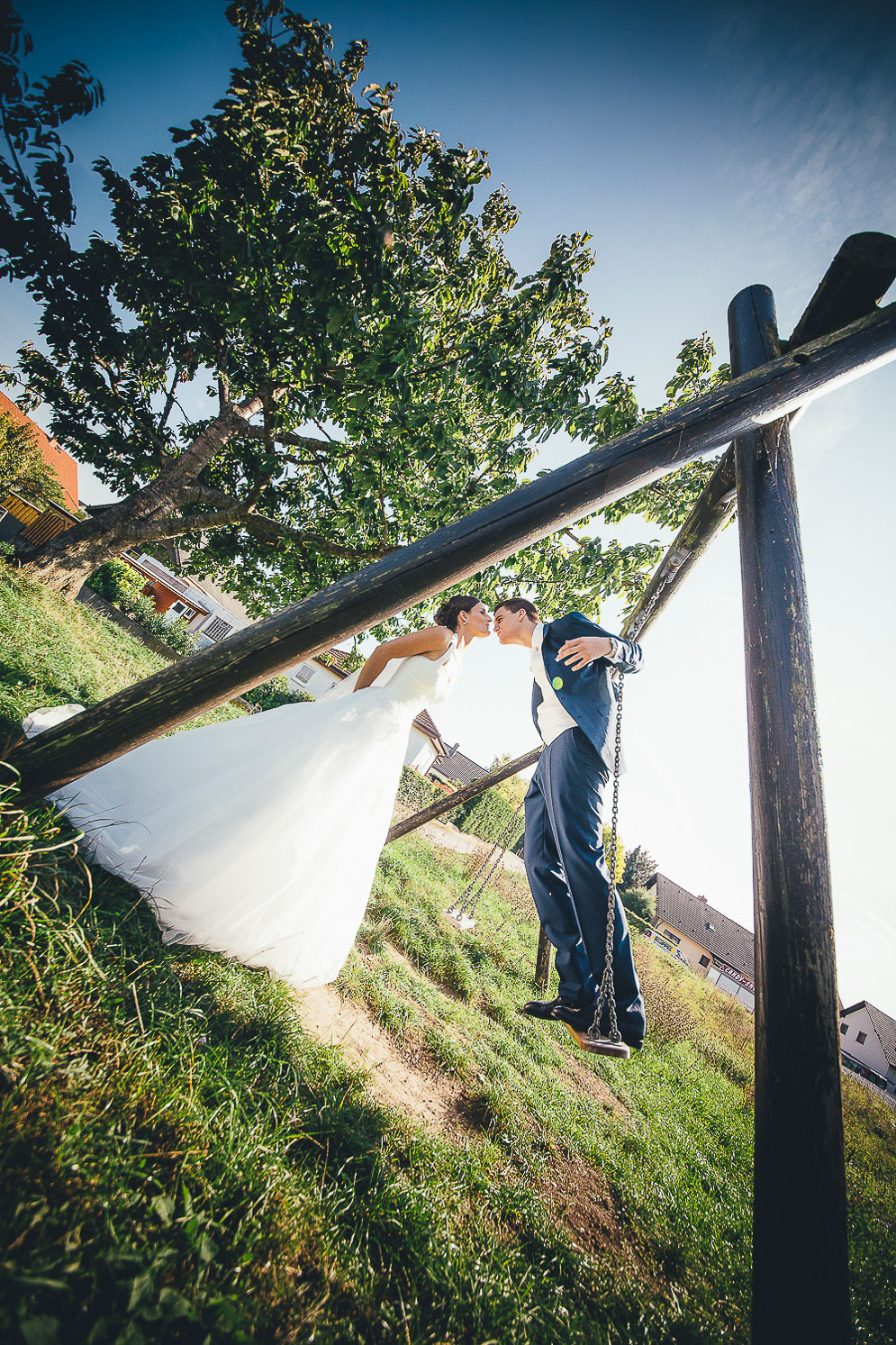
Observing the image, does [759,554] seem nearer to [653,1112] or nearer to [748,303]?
[748,303]

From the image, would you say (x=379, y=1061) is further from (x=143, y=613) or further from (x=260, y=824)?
(x=143, y=613)

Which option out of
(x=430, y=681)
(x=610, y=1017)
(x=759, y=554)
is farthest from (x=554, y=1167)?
(x=759, y=554)

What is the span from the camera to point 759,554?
1.76 metres

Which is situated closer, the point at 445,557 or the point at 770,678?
the point at 770,678

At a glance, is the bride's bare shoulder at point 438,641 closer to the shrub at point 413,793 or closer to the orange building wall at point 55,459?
the shrub at point 413,793

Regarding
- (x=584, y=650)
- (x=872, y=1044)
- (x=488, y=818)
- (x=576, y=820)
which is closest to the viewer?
(x=576, y=820)

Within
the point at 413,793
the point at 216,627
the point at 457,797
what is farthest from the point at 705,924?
the point at 216,627

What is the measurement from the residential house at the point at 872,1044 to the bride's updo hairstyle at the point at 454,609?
53.2 meters

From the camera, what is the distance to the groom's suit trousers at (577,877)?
→ 90.2 inches

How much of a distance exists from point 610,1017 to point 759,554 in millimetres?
2190

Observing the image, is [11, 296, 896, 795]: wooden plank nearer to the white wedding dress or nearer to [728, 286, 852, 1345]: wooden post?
[728, 286, 852, 1345]: wooden post

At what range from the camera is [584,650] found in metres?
2.77

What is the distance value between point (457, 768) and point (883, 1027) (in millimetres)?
45914

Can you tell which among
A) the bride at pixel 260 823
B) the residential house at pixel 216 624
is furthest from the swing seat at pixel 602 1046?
the residential house at pixel 216 624
